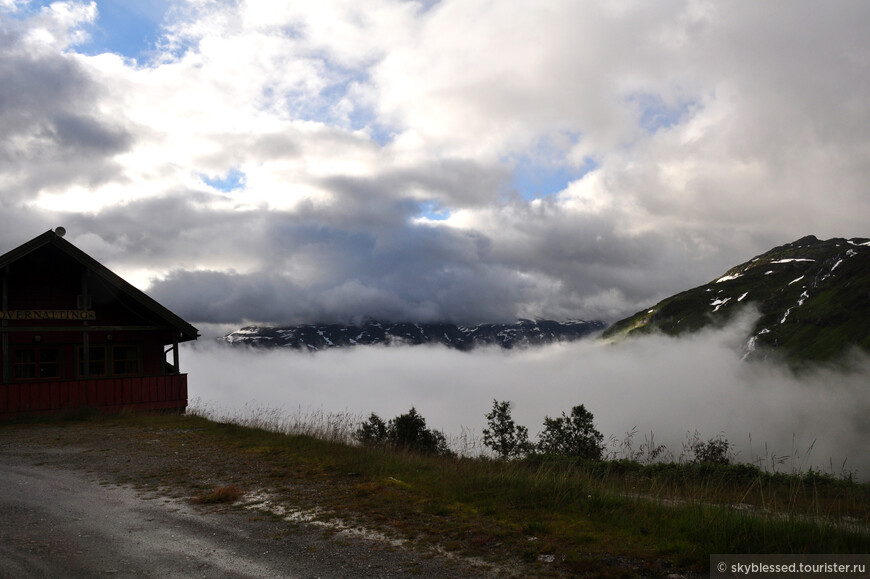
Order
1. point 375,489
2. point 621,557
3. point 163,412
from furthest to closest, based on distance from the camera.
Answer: point 163,412 → point 375,489 → point 621,557

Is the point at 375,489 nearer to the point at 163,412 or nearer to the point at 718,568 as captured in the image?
the point at 718,568

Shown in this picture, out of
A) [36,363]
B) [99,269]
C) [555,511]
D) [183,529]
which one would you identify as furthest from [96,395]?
[555,511]

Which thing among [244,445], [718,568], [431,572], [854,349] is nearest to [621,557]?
[718,568]

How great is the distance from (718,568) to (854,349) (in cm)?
18536

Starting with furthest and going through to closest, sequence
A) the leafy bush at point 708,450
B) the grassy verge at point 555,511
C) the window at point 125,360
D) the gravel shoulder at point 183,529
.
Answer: the window at point 125,360, the leafy bush at point 708,450, the grassy verge at point 555,511, the gravel shoulder at point 183,529

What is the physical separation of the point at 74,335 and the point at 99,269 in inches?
172

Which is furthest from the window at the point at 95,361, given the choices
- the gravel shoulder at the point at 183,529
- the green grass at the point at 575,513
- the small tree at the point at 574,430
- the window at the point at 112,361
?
the small tree at the point at 574,430

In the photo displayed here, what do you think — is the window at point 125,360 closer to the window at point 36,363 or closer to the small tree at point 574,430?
the window at point 36,363

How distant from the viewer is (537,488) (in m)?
9.55

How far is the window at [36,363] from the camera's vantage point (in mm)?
25547

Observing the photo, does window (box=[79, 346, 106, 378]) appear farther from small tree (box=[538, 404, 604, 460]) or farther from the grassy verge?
small tree (box=[538, 404, 604, 460])

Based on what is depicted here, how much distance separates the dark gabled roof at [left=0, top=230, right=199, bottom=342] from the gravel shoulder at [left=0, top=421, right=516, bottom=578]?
42.3ft

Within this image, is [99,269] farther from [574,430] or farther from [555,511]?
[574,430]

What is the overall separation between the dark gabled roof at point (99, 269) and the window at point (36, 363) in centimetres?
451
